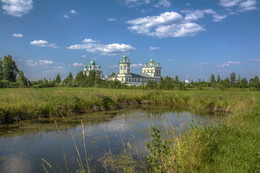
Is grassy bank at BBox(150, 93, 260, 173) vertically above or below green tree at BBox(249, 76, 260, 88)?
below

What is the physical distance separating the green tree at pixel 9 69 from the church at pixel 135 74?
62037 millimetres

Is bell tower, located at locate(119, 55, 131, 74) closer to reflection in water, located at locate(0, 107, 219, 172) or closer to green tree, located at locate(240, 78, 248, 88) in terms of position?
green tree, located at locate(240, 78, 248, 88)

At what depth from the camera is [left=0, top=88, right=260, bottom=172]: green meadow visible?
→ 3947mm

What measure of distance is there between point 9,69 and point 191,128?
46283mm

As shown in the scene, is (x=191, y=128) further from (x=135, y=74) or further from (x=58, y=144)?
(x=135, y=74)

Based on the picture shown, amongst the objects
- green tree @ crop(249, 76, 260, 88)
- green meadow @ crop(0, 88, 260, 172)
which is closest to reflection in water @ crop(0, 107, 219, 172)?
green meadow @ crop(0, 88, 260, 172)

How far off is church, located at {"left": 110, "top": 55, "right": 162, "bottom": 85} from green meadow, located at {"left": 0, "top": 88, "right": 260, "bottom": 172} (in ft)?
281

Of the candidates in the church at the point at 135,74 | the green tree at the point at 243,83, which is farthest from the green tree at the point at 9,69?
the church at the point at 135,74

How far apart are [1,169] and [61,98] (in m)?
8.11

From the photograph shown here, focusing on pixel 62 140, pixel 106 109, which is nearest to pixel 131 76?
pixel 106 109

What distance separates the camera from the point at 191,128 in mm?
5543

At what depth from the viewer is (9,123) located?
945cm

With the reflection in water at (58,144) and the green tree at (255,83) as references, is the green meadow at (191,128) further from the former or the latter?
the green tree at (255,83)

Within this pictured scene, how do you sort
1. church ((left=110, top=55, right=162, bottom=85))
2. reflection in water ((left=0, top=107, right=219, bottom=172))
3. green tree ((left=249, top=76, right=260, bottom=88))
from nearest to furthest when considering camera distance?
1. reflection in water ((left=0, top=107, right=219, bottom=172))
2. green tree ((left=249, top=76, right=260, bottom=88))
3. church ((left=110, top=55, right=162, bottom=85))
